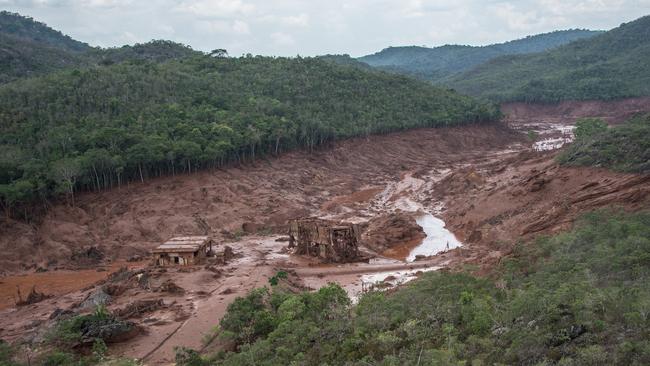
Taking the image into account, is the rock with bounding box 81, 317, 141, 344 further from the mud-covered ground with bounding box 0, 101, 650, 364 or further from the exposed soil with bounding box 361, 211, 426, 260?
the exposed soil with bounding box 361, 211, 426, 260

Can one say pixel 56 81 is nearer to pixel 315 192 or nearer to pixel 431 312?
pixel 315 192

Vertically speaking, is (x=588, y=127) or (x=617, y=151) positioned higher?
(x=588, y=127)

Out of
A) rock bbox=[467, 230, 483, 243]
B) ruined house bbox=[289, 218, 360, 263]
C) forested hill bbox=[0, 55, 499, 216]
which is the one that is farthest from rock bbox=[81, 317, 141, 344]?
rock bbox=[467, 230, 483, 243]

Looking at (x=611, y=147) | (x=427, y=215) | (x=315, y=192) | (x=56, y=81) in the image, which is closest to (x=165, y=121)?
(x=56, y=81)

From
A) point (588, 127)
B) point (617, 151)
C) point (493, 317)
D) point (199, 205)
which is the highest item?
point (588, 127)

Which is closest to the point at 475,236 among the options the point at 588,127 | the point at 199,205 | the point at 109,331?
the point at 199,205

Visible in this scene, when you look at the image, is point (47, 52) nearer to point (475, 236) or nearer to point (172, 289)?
point (172, 289)

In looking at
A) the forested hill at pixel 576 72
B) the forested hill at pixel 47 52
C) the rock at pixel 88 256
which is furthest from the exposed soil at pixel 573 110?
the rock at pixel 88 256

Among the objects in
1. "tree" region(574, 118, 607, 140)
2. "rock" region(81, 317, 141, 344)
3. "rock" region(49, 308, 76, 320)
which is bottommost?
"rock" region(49, 308, 76, 320)
